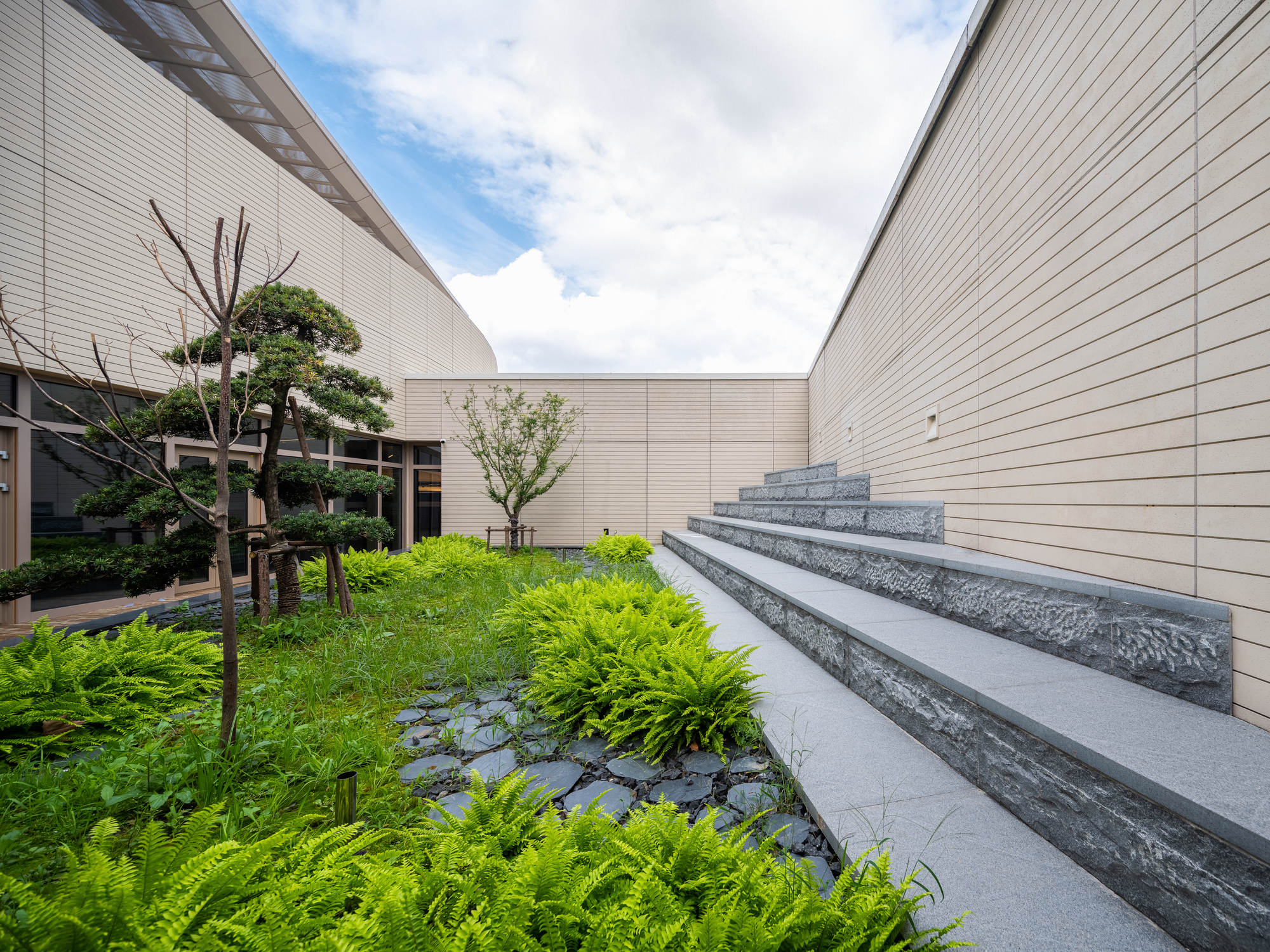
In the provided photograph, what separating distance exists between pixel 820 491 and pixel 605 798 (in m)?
4.94

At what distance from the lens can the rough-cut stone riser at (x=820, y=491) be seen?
5117mm

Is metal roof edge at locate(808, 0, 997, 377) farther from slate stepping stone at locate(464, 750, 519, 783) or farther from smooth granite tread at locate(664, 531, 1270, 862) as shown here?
→ slate stepping stone at locate(464, 750, 519, 783)

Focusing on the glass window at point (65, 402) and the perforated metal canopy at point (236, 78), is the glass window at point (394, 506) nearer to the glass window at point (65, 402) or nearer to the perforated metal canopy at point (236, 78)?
the glass window at point (65, 402)

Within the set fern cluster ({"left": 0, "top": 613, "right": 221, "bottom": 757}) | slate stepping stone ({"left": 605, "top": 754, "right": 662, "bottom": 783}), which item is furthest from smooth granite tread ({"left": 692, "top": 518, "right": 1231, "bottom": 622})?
fern cluster ({"left": 0, "top": 613, "right": 221, "bottom": 757})

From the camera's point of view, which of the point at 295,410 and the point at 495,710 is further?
the point at 295,410

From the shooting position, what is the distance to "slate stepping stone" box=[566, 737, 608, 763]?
196 centimetres

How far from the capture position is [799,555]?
4.03 m

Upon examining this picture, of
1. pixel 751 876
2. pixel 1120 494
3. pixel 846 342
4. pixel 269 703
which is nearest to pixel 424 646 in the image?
pixel 269 703

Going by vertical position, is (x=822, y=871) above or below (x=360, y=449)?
below

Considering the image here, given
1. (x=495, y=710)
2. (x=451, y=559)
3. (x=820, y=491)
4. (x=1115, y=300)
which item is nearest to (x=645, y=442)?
(x=820, y=491)

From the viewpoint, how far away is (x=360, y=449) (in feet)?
28.2

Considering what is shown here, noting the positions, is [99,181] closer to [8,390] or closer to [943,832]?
[8,390]

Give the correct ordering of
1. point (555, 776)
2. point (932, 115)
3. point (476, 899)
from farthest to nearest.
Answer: point (932, 115)
point (555, 776)
point (476, 899)

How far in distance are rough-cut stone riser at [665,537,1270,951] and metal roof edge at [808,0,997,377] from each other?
393 centimetres
